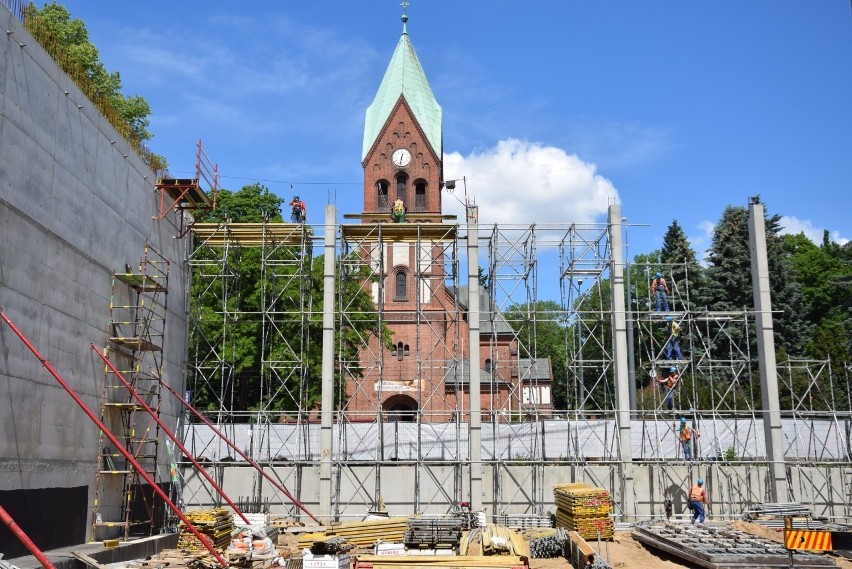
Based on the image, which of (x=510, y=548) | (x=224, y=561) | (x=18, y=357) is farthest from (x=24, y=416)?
(x=510, y=548)

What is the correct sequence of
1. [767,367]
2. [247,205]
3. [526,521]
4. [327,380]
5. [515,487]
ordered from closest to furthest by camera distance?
[526,521] → [327,380] → [515,487] → [767,367] → [247,205]

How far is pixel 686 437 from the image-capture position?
23.5 metres

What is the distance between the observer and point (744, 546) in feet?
52.0

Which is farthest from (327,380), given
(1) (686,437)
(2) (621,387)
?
(1) (686,437)

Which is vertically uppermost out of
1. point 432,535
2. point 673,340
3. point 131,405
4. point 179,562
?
point 673,340

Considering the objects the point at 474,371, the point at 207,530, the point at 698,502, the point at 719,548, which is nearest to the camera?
the point at 719,548

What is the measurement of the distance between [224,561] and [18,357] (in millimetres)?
4960

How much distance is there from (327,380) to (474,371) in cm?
411

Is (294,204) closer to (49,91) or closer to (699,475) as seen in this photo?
(49,91)

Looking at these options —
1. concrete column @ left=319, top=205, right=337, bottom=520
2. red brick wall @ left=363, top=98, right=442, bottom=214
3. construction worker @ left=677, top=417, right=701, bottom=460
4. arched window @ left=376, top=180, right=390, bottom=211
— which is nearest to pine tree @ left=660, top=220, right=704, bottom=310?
red brick wall @ left=363, top=98, right=442, bottom=214

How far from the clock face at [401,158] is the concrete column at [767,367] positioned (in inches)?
1096

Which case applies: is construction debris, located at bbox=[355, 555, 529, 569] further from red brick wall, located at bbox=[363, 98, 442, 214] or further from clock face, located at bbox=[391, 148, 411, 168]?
clock face, located at bbox=[391, 148, 411, 168]

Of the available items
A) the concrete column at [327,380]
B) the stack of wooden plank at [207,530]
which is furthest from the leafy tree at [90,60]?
the stack of wooden plank at [207,530]

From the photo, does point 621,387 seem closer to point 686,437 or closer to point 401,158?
point 686,437
